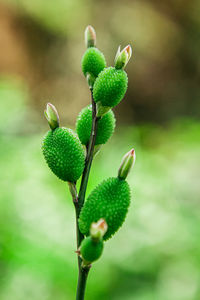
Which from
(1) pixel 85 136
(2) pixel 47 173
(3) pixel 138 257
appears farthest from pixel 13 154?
(1) pixel 85 136

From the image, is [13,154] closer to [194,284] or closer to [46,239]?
[46,239]

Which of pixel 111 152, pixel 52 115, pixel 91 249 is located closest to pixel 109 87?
pixel 52 115

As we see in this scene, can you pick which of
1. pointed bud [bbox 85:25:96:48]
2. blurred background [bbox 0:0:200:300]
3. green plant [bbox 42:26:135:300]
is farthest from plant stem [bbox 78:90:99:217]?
blurred background [bbox 0:0:200:300]

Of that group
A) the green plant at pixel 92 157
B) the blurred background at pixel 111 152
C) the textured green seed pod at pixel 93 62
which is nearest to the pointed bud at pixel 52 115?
the green plant at pixel 92 157

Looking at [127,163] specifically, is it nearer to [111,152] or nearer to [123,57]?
[123,57]

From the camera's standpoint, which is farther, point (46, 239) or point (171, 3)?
point (171, 3)

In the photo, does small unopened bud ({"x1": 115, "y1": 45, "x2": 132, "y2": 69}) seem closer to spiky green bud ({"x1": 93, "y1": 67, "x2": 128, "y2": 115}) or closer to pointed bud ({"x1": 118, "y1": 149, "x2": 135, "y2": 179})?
spiky green bud ({"x1": 93, "y1": 67, "x2": 128, "y2": 115})
